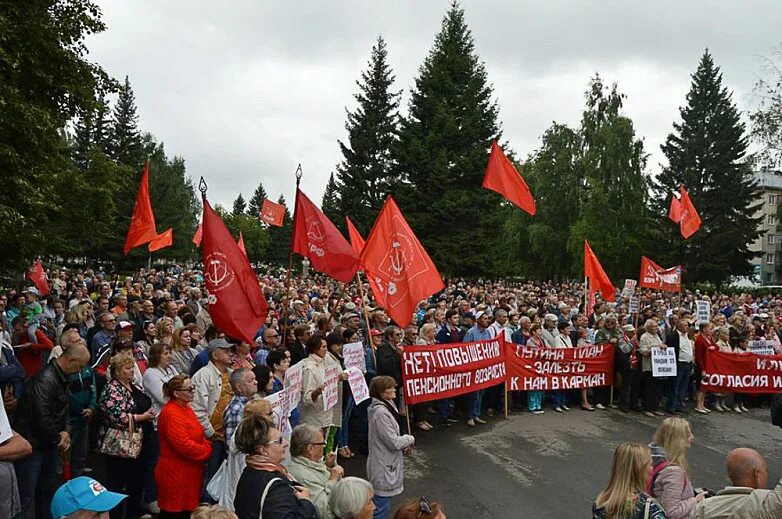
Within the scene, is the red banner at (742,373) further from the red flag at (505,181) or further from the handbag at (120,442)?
the handbag at (120,442)

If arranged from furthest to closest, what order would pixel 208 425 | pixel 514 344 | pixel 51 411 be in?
pixel 514 344
pixel 208 425
pixel 51 411

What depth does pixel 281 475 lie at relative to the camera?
3.66 meters

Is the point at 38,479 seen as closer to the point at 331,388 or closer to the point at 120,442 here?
A: the point at 120,442

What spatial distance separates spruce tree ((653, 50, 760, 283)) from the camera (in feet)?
158

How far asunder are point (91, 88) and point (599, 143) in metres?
40.0

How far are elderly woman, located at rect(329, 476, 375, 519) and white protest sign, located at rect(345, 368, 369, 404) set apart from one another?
11.3ft

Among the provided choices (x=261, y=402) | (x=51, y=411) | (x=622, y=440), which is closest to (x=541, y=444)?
(x=622, y=440)

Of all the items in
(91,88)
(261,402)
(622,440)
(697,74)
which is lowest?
(622,440)

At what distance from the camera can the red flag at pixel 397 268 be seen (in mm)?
9289

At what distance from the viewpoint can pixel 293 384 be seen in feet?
20.5

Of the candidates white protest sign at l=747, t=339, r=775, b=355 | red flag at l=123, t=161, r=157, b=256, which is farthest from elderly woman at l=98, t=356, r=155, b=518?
white protest sign at l=747, t=339, r=775, b=355

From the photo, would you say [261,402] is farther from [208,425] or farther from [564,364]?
[564,364]

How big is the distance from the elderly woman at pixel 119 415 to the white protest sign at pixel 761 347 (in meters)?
12.5

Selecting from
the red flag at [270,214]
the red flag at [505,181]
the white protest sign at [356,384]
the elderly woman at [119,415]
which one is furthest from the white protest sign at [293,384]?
the red flag at [270,214]
